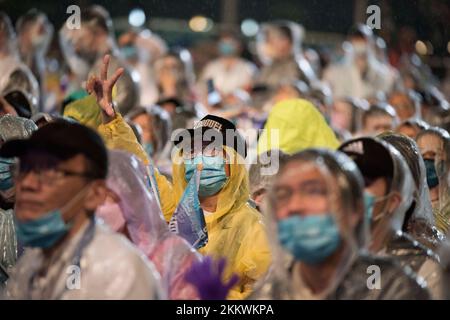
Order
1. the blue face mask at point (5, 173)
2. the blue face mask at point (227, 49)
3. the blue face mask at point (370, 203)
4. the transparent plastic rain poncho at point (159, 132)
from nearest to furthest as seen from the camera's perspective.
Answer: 1. the blue face mask at point (370, 203)
2. the blue face mask at point (5, 173)
3. the transparent plastic rain poncho at point (159, 132)
4. the blue face mask at point (227, 49)

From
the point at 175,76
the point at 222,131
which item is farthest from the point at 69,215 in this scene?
the point at 175,76

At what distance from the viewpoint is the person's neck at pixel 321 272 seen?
5.04m

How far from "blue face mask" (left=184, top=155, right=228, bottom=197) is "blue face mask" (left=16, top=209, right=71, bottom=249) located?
7.73 feet

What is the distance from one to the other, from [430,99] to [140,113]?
4766 mm

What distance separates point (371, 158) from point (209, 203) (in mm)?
1867

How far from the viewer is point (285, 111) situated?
10016mm

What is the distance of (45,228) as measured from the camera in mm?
5168

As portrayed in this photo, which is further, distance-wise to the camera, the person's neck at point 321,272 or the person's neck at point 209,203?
the person's neck at point 209,203

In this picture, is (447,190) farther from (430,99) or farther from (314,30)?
(314,30)

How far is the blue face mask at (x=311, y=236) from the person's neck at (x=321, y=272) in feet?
0.14

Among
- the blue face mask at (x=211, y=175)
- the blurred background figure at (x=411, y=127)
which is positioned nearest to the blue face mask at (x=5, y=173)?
the blue face mask at (x=211, y=175)

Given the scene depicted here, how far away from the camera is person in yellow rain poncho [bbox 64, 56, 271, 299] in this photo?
23.9ft

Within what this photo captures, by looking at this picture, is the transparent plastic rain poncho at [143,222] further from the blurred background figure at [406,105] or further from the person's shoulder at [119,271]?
the blurred background figure at [406,105]

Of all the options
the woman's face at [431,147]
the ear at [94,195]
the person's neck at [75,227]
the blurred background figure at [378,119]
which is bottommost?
the blurred background figure at [378,119]
